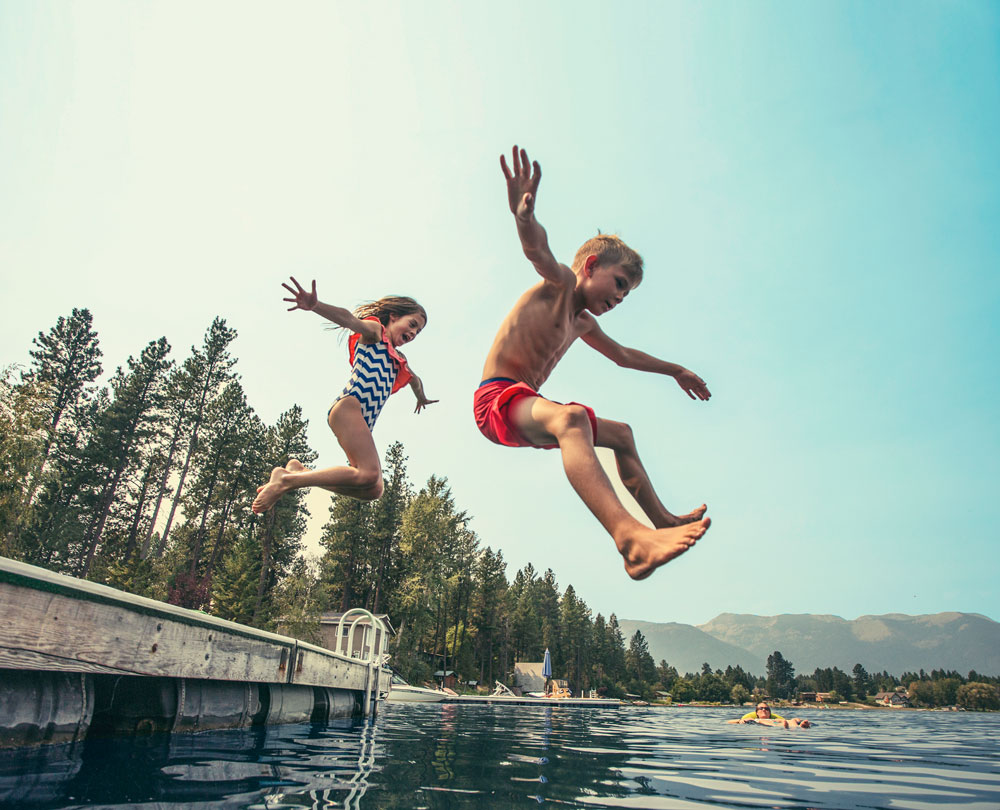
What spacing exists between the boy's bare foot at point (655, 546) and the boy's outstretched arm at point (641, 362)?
174 cm

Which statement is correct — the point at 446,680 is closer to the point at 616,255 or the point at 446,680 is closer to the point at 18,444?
the point at 18,444

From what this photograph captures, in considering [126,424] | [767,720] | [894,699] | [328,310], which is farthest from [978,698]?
[328,310]

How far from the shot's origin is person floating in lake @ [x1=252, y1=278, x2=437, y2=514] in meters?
3.85

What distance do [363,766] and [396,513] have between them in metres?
42.6

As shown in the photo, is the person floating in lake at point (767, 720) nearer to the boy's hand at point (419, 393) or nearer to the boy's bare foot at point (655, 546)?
the boy's hand at point (419, 393)

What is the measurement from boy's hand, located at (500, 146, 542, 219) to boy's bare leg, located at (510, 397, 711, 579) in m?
0.96

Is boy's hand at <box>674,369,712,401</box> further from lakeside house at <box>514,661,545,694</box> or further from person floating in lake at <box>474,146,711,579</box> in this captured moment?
lakeside house at <box>514,661,545,694</box>

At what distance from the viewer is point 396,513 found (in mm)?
44219

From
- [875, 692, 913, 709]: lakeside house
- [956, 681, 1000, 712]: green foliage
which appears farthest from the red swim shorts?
[875, 692, 913, 709]: lakeside house

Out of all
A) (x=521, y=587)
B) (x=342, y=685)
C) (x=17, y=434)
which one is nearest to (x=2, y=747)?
(x=342, y=685)

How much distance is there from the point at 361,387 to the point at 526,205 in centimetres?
186

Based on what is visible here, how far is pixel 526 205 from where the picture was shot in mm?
2781

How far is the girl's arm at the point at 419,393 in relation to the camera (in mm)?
4949

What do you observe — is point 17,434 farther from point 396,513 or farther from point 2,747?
point 396,513
